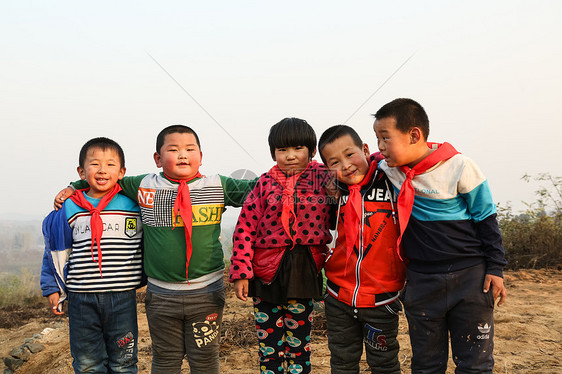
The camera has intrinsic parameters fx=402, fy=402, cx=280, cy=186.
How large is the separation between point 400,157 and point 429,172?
19cm

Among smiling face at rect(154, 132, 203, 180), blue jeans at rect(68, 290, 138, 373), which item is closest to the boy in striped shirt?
blue jeans at rect(68, 290, 138, 373)

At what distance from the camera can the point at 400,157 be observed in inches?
94.8

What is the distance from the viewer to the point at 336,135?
8.56 feet

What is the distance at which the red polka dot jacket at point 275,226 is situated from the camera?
2.61 m

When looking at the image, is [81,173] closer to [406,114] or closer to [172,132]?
[172,132]

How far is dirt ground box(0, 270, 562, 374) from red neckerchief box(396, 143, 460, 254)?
1807 millimetres

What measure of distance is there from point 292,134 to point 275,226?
62 centimetres

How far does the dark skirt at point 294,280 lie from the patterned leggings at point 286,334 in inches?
3.7

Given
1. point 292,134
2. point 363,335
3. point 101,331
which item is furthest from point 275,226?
point 101,331

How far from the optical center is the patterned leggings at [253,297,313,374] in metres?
2.63

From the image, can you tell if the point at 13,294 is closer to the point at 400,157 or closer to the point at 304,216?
the point at 304,216

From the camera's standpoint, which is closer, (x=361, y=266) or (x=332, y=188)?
(x=361, y=266)

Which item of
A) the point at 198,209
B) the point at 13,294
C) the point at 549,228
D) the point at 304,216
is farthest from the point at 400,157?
the point at 13,294

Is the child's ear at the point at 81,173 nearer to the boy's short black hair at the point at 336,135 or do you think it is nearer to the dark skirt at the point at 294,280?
the dark skirt at the point at 294,280
